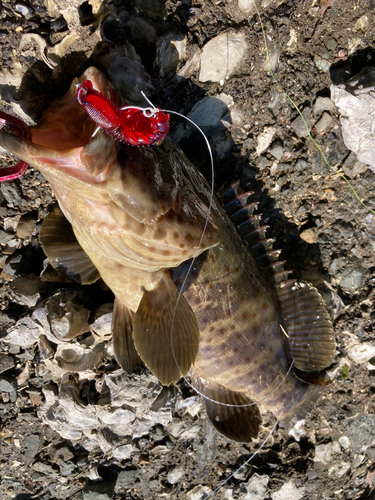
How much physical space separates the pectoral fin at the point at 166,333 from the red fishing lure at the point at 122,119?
1086 millimetres

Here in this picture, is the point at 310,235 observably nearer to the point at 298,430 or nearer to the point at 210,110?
the point at 210,110

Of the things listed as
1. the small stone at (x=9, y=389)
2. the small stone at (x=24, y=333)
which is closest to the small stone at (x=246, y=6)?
the small stone at (x=24, y=333)

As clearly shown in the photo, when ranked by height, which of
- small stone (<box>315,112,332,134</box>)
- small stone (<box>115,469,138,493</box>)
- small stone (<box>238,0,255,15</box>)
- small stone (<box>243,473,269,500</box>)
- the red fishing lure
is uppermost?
small stone (<box>238,0,255,15</box>)

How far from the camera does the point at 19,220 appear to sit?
352 centimetres

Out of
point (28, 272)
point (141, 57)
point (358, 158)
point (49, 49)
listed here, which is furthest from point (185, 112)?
point (28, 272)

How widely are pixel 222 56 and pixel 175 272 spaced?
6.40 feet

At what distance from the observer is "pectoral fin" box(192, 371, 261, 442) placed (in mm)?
3705

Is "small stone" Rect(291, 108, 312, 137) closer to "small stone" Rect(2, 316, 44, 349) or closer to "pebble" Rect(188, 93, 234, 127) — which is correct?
"pebble" Rect(188, 93, 234, 127)

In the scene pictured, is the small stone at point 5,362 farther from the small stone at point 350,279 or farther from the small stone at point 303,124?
the small stone at point 303,124

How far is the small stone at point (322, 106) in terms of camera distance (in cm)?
364

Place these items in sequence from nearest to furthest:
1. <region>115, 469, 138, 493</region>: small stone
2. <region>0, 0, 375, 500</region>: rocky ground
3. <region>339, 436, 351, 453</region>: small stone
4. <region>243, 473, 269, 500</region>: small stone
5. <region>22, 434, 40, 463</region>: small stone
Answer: <region>0, 0, 375, 500</region>: rocky ground, <region>22, 434, 40, 463</region>: small stone, <region>115, 469, 138, 493</region>: small stone, <region>243, 473, 269, 500</region>: small stone, <region>339, 436, 351, 453</region>: small stone

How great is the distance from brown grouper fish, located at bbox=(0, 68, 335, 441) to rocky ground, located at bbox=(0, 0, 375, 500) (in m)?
0.40

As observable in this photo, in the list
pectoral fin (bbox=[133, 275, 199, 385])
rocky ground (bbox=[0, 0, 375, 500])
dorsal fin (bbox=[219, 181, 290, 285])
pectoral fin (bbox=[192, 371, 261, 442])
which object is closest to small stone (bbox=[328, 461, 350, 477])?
rocky ground (bbox=[0, 0, 375, 500])

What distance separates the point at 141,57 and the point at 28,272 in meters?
2.12
